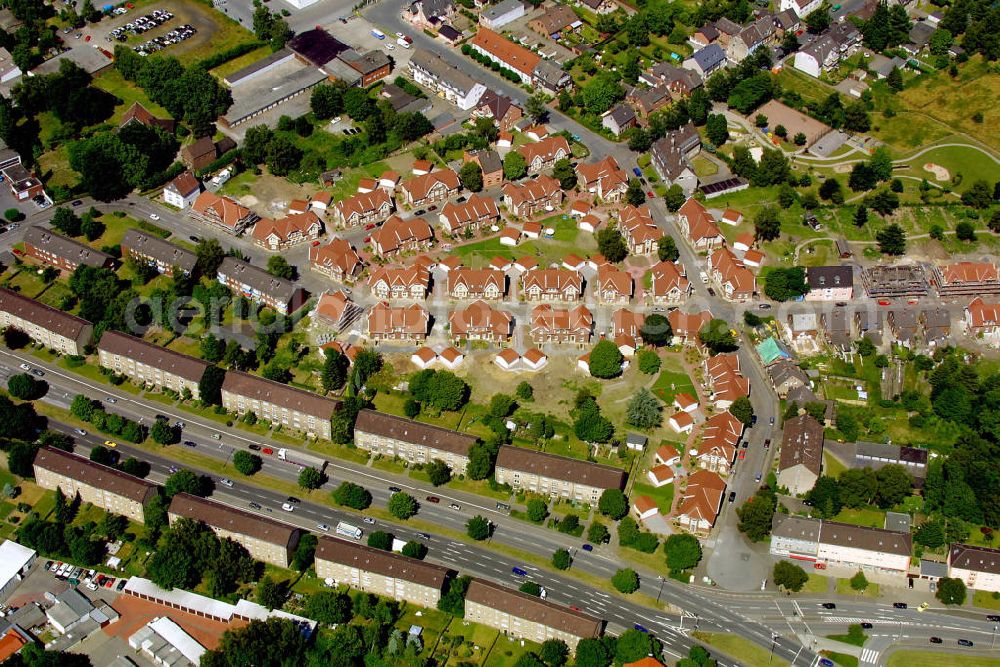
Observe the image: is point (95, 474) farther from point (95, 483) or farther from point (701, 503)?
point (701, 503)

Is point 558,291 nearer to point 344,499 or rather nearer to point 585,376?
point 585,376

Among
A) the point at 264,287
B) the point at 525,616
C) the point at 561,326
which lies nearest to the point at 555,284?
the point at 561,326

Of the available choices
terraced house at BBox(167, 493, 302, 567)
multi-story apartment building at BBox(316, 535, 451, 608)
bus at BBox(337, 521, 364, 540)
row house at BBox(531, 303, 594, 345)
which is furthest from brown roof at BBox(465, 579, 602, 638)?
row house at BBox(531, 303, 594, 345)

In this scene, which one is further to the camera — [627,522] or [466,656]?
[627,522]

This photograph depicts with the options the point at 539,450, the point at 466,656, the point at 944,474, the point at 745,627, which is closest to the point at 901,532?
the point at 944,474

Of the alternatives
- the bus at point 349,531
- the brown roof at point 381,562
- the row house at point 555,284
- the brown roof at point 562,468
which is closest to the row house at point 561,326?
the row house at point 555,284
